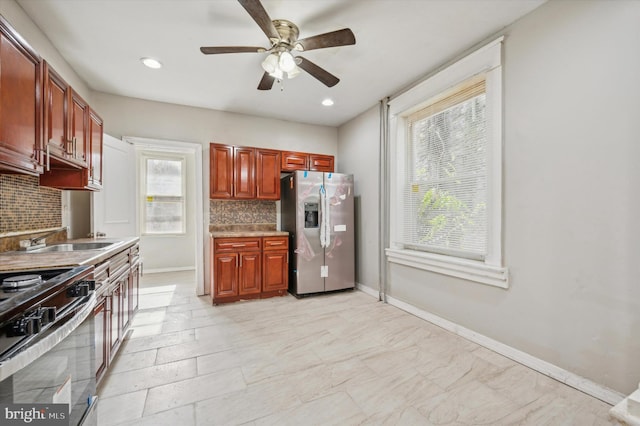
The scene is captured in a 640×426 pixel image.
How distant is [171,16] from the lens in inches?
82.4

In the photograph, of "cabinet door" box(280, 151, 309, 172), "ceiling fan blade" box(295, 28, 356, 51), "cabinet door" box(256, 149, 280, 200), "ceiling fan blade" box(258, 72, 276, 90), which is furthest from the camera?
"cabinet door" box(280, 151, 309, 172)

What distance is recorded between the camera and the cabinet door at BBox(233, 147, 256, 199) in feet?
12.6

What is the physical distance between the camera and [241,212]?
13.7 feet

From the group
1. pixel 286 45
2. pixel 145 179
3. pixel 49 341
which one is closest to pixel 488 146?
pixel 286 45

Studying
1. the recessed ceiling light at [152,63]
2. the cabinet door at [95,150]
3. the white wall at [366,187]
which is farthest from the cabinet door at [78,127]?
the white wall at [366,187]

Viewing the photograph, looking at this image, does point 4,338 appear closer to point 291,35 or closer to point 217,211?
point 291,35

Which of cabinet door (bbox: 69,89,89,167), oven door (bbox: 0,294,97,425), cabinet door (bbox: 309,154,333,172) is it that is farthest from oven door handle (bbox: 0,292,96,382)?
cabinet door (bbox: 309,154,333,172)

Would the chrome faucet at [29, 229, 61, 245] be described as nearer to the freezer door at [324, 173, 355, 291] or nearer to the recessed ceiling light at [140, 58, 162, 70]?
the recessed ceiling light at [140, 58, 162, 70]

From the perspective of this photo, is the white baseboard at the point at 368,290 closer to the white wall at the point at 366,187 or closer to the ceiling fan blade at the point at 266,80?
the white wall at the point at 366,187

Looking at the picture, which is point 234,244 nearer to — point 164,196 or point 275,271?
point 275,271

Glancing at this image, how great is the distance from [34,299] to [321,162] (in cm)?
376

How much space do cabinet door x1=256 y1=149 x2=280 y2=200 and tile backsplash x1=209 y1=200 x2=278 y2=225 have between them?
338 millimetres

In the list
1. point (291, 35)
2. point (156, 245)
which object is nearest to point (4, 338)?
point (291, 35)

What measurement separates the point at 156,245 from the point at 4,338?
16.2ft
